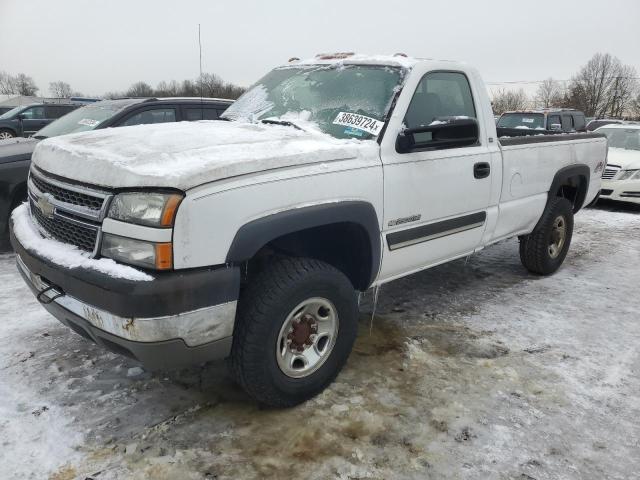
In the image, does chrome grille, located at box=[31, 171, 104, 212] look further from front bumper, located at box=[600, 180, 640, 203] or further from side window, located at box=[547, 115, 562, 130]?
side window, located at box=[547, 115, 562, 130]

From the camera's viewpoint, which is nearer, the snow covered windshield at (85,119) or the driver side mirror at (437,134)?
the driver side mirror at (437,134)

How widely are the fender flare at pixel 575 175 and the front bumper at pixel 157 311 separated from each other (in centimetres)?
367

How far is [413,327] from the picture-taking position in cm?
395

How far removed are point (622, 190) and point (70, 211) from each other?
938 centimetres

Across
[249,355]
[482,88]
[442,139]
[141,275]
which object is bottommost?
[249,355]

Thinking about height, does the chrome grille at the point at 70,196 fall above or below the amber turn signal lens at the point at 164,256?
above

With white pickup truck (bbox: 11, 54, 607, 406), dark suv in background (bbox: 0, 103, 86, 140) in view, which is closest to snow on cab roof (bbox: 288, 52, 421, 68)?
white pickup truck (bbox: 11, 54, 607, 406)

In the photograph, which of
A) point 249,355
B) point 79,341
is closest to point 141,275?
point 249,355

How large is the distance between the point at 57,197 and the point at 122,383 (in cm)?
116

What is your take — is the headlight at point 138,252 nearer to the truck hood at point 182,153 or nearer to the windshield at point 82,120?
the truck hood at point 182,153

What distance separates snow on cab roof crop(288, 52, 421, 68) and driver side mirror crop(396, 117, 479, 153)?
57cm

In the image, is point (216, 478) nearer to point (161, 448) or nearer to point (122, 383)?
point (161, 448)

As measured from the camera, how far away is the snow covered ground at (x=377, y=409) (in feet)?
7.86

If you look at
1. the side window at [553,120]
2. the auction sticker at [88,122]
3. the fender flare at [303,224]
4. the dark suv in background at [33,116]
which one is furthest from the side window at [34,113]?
the fender flare at [303,224]
